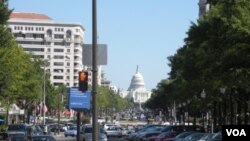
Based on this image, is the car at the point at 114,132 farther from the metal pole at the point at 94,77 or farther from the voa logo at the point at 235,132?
the voa logo at the point at 235,132

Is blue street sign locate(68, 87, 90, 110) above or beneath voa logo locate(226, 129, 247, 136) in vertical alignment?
above

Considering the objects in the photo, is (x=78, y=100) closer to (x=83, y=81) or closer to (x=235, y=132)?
(x=83, y=81)

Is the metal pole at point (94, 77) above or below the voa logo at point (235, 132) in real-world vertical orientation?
above

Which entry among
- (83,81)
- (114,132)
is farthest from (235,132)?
(114,132)

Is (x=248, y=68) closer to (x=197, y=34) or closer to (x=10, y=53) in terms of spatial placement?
(x=197, y=34)

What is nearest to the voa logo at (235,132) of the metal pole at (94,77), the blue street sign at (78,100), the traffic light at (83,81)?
the metal pole at (94,77)

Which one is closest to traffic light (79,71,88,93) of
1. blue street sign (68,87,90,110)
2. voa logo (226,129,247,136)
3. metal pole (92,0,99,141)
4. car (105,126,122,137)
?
metal pole (92,0,99,141)

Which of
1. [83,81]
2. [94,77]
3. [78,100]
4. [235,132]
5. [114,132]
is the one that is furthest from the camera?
[114,132]

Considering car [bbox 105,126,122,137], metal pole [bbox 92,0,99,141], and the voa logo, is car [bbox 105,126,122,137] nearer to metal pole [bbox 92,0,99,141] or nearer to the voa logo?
metal pole [bbox 92,0,99,141]

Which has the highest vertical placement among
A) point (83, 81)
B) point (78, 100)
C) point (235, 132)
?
point (83, 81)

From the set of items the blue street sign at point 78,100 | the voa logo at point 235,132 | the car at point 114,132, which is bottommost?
the car at point 114,132

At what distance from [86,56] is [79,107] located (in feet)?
44.9

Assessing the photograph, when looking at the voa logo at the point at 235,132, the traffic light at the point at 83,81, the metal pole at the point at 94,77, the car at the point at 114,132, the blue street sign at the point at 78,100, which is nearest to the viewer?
the voa logo at the point at 235,132

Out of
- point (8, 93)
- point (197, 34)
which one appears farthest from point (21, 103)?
point (197, 34)
